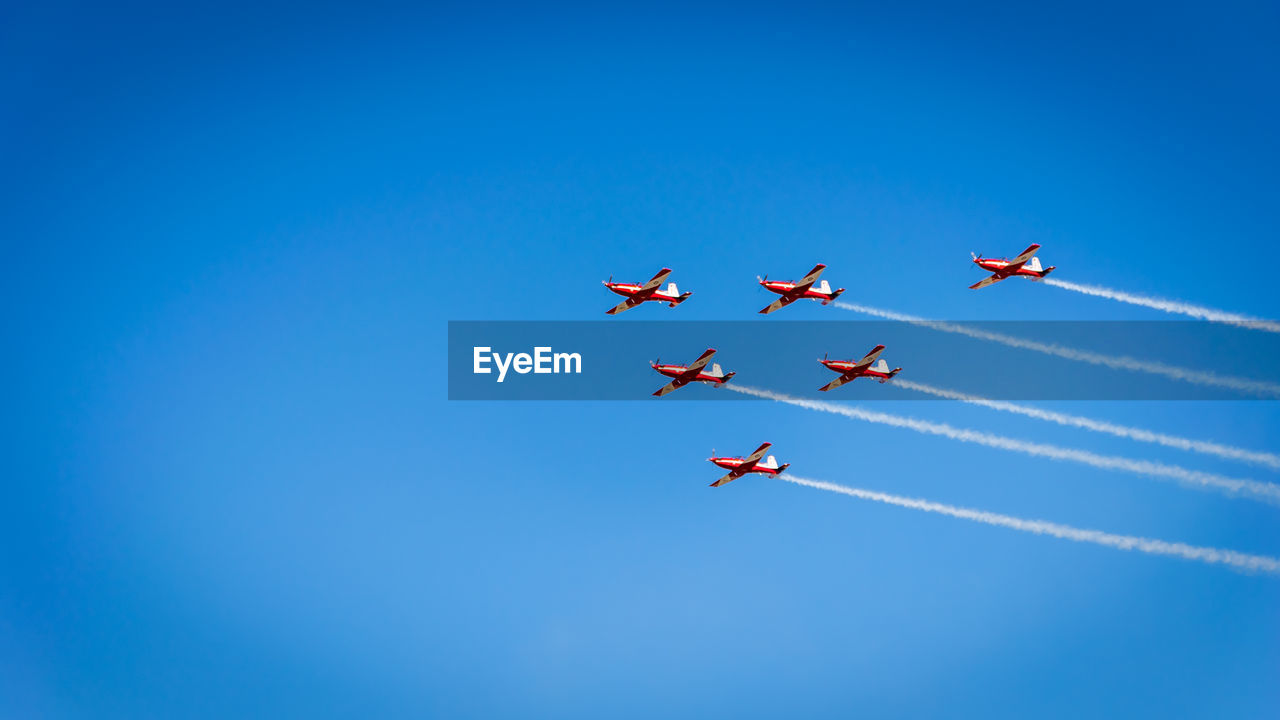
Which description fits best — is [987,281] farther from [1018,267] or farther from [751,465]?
[751,465]

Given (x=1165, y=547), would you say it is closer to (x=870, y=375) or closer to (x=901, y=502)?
(x=901, y=502)

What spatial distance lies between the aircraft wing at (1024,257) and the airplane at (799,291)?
14066 millimetres

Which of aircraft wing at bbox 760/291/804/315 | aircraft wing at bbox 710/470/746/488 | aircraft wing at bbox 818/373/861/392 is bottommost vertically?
aircraft wing at bbox 710/470/746/488

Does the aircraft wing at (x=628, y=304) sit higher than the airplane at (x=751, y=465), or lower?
higher

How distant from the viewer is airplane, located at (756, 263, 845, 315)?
8894 centimetres

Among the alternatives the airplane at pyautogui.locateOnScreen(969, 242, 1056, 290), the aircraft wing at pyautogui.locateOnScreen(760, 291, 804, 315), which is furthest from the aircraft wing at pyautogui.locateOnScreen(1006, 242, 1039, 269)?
the aircraft wing at pyautogui.locateOnScreen(760, 291, 804, 315)

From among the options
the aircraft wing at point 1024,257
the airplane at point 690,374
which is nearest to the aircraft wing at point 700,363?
the airplane at point 690,374

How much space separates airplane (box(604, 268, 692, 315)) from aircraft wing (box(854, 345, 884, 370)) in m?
16.0

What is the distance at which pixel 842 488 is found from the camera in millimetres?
96438

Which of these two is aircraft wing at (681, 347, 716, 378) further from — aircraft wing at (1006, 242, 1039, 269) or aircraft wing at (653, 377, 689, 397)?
aircraft wing at (1006, 242, 1039, 269)

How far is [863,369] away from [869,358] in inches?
46.7

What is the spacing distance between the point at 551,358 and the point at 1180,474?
54480 millimetres

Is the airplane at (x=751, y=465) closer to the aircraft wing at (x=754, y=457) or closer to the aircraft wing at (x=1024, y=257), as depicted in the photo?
the aircraft wing at (x=754, y=457)

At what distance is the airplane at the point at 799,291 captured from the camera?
3501 inches
